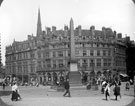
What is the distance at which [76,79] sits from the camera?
2081 cm

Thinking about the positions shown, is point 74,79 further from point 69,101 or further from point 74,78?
point 69,101

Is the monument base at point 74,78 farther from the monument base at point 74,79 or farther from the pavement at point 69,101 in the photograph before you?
the pavement at point 69,101

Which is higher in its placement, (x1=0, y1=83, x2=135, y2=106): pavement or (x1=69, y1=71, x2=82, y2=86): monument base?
(x1=69, y1=71, x2=82, y2=86): monument base

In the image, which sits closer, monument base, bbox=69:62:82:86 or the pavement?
the pavement

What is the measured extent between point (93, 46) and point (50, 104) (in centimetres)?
2953

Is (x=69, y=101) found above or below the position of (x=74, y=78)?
below

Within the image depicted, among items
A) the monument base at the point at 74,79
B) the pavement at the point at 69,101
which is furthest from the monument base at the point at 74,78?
the pavement at the point at 69,101

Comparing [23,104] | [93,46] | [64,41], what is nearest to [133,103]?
[23,104]

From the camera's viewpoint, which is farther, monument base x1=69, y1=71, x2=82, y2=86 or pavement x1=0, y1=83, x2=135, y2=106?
monument base x1=69, y1=71, x2=82, y2=86

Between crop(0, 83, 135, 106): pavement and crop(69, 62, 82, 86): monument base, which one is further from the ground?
crop(69, 62, 82, 86): monument base

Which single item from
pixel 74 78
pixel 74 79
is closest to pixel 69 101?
pixel 74 79

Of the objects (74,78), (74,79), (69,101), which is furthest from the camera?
(74,78)

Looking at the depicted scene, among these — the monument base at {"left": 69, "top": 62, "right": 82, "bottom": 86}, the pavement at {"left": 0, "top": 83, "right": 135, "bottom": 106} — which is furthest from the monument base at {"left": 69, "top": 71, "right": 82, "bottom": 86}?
the pavement at {"left": 0, "top": 83, "right": 135, "bottom": 106}

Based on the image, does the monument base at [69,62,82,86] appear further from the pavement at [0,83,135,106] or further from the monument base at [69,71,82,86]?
the pavement at [0,83,135,106]
